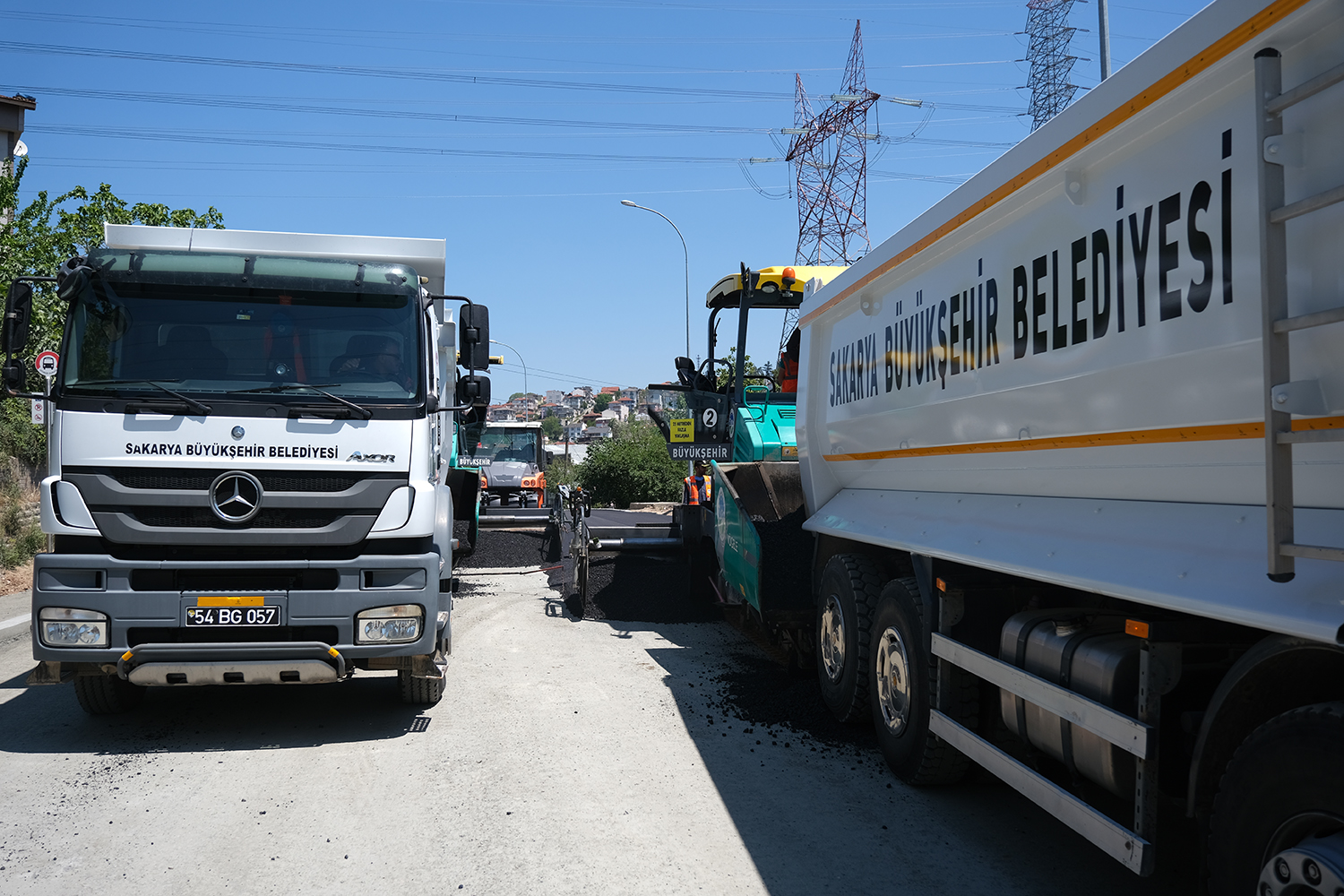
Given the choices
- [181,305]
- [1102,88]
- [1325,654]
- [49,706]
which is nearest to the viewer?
[1325,654]

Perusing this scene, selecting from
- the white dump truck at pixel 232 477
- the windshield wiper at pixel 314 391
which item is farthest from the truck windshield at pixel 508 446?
the windshield wiper at pixel 314 391

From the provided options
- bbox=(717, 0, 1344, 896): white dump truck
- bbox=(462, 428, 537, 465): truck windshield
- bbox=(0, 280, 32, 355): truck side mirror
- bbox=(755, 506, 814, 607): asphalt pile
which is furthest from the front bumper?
bbox=(462, 428, 537, 465): truck windshield

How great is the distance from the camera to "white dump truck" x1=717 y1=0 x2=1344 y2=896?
7.47ft

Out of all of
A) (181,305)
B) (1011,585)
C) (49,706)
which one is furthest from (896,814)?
(49,706)

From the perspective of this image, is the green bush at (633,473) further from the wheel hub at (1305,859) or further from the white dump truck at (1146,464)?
the wheel hub at (1305,859)

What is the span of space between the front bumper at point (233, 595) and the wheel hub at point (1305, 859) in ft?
14.2

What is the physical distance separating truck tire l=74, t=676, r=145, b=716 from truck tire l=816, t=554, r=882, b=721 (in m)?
4.31

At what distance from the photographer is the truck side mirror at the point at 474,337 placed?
6.47 metres

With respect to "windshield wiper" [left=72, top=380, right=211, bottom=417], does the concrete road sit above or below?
below

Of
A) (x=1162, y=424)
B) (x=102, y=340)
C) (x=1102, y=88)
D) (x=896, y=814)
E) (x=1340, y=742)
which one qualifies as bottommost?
(x=896, y=814)

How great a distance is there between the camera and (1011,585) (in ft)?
13.6

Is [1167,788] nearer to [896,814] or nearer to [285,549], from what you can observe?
[896,814]

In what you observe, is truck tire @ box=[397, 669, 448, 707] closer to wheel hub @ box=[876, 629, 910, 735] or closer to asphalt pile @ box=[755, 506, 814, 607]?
asphalt pile @ box=[755, 506, 814, 607]

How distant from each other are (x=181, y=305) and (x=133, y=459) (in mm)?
1028
